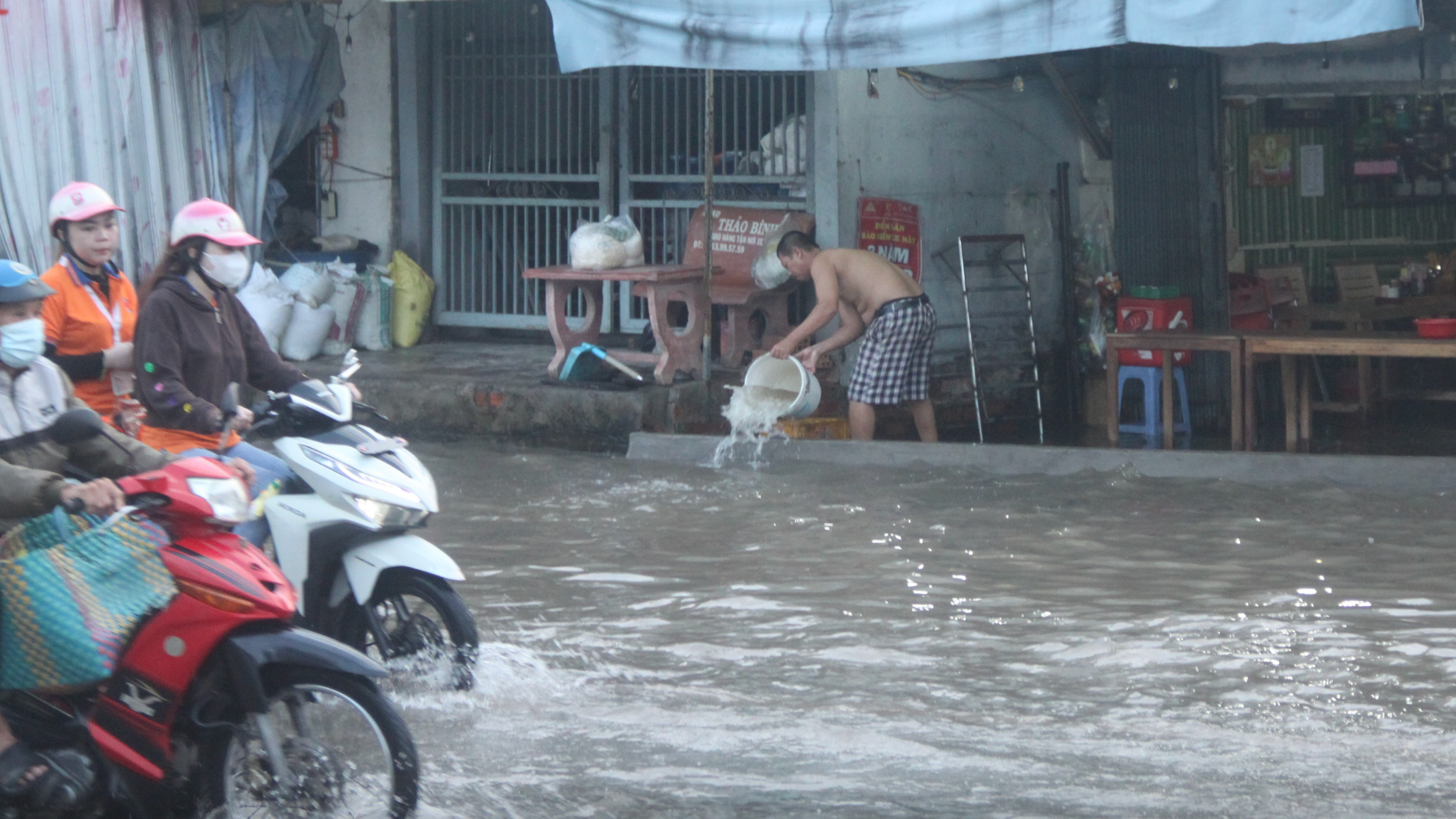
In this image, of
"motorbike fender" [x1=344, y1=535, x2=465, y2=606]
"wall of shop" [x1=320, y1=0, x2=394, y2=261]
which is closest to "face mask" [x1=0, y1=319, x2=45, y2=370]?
"motorbike fender" [x1=344, y1=535, x2=465, y2=606]

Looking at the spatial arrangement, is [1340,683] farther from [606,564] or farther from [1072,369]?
[1072,369]

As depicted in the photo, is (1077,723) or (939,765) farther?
(1077,723)

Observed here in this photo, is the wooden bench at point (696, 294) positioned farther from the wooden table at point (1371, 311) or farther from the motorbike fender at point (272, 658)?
the motorbike fender at point (272, 658)

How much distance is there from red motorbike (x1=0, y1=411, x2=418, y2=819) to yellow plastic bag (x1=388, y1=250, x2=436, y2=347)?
828 centimetres

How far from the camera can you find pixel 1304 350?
9.06 meters

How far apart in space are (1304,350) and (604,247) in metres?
4.38

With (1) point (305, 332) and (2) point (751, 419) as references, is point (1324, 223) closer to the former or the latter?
(2) point (751, 419)

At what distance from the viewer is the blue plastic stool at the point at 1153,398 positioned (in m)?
10.4

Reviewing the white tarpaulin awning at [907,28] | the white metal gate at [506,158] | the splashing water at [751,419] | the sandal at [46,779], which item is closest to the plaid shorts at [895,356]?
the splashing water at [751,419]

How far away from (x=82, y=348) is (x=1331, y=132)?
959cm

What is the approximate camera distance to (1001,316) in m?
11.7

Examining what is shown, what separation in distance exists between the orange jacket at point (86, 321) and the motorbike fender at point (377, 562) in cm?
153

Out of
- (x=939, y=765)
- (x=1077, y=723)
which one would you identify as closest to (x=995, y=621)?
(x=1077, y=723)

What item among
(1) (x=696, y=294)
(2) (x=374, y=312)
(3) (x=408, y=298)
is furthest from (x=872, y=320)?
(2) (x=374, y=312)
